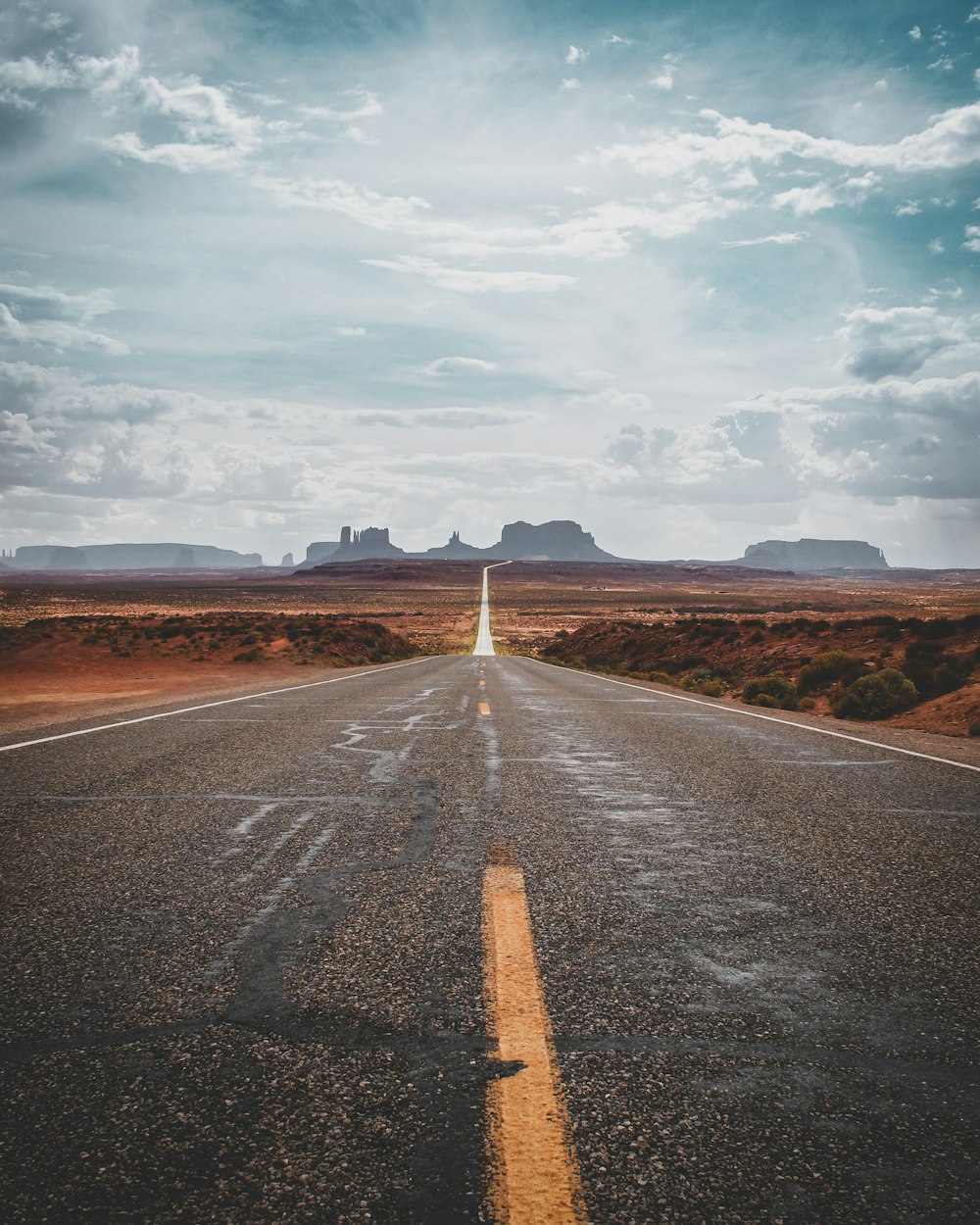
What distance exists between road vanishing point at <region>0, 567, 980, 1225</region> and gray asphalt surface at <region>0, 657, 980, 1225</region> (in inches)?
0.4

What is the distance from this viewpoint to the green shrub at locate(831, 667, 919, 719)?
15164 mm

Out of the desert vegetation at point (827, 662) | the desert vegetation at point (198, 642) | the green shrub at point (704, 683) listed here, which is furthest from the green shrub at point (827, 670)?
the desert vegetation at point (198, 642)

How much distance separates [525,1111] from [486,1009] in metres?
0.56

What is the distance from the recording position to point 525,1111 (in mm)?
2023

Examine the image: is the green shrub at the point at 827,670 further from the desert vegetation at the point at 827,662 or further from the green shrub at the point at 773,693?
the green shrub at the point at 773,693

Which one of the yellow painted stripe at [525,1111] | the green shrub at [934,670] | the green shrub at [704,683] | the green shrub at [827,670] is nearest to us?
the yellow painted stripe at [525,1111]

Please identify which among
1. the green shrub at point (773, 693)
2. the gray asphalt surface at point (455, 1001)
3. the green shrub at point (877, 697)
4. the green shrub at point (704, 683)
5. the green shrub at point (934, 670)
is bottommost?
the green shrub at point (704, 683)

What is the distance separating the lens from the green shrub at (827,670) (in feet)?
62.1

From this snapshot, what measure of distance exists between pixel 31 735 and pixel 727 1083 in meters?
9.58

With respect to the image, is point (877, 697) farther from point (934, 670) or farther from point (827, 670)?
point (827, 670)

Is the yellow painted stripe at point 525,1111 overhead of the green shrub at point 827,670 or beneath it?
overhead

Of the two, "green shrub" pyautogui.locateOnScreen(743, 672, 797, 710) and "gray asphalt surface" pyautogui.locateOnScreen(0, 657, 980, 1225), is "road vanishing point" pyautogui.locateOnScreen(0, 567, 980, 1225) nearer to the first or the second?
"gray asphalt surface" pyautogui.locateOnScreen(0, 657, 980, 1225)

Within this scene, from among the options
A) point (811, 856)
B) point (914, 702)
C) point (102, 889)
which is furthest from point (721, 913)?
point (914, 702)

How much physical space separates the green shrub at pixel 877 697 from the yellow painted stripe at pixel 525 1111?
564 inches
